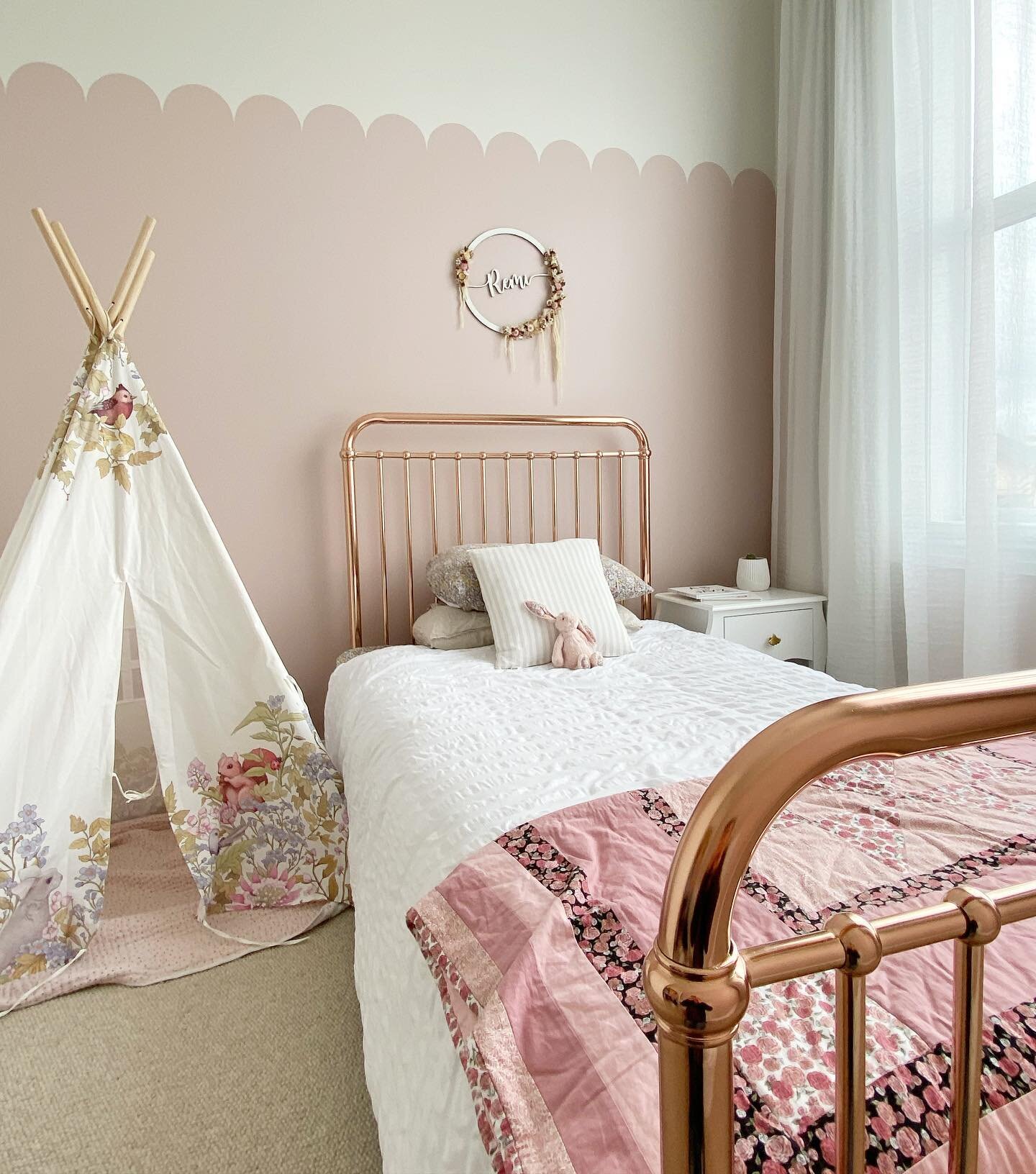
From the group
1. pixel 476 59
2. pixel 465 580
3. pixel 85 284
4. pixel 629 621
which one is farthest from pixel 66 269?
pixel 629 621

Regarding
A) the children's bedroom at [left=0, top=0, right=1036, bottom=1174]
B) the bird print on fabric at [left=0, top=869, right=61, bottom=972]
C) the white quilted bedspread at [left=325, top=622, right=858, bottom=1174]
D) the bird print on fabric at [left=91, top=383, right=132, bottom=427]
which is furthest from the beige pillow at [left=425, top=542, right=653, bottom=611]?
the bird print on fabric at [left=0, top=869, right=61, bottom=972]

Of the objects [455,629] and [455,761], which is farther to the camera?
[455,629]

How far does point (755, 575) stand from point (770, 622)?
0.24m

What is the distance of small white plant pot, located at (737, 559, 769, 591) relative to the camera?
285 cm

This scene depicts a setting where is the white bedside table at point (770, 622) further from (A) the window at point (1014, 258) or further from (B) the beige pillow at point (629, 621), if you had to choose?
(A) the window at point (1014, 258)

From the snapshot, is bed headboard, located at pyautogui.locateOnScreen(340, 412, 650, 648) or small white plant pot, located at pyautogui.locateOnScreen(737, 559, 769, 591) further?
small white plant pot, located at pyautogui.locateOnScreen(737, 559, 769, 591)

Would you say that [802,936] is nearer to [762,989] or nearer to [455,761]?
[762,989]

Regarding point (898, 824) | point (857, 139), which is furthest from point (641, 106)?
point (898, 824)

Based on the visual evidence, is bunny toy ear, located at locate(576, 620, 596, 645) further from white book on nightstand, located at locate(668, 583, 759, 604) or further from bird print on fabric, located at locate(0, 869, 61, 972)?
bird print on fabric, located at locate(0, 869, 61, 972)

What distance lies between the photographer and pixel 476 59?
2.57 meters

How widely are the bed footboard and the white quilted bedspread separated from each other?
378 mm

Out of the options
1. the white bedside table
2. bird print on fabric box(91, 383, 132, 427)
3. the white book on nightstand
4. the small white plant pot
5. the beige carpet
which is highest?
bird print on fabric box(91, 383, 132, 427)

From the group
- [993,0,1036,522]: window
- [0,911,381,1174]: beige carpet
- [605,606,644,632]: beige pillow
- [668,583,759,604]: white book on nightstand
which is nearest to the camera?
[0,911,381,1174]: beige carpet

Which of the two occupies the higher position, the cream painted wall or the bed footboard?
the cream painted wall
